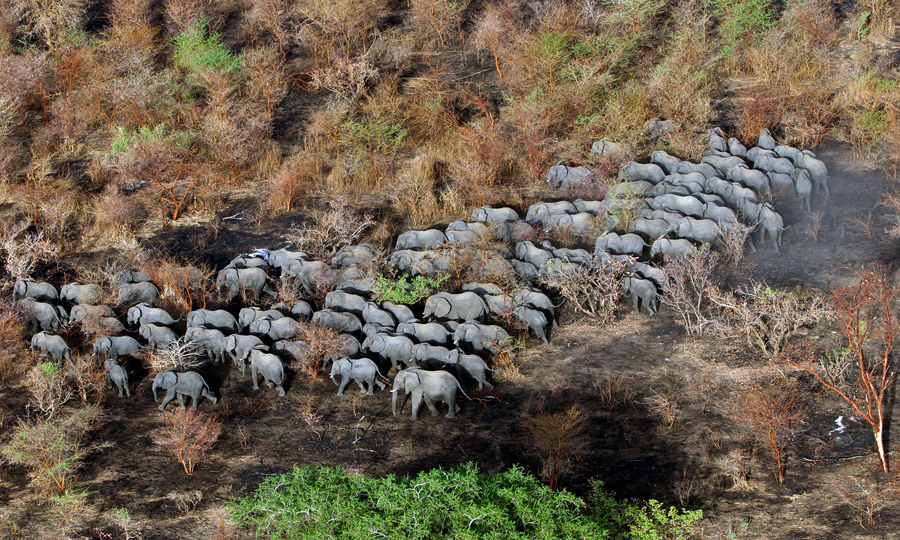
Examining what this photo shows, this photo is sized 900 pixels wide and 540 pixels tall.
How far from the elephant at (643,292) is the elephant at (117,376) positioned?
7.01m

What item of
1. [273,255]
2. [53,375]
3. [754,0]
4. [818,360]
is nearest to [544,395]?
[818,360]

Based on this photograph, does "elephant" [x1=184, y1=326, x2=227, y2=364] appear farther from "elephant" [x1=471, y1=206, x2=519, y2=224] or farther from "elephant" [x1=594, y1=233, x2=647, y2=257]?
"elephant" [x1=594, y1=233, x2=647, y2=257]

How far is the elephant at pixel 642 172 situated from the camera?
605 inches

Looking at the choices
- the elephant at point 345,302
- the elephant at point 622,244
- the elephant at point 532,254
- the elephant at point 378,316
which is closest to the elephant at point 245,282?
the elephant at point 345,302

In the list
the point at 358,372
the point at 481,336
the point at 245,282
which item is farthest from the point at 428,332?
the point at 245,282

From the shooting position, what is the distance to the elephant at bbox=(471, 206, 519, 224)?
48.2 feet

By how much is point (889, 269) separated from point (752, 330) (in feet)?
9.88

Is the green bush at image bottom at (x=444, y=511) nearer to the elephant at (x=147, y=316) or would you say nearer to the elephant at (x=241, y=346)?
the elephant at (x=241, y=346)

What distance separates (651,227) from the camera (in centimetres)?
1360

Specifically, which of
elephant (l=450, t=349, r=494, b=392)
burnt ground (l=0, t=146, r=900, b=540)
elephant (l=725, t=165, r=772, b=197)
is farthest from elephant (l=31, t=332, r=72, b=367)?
elephant (l=725, t=165, r=772, b=197)

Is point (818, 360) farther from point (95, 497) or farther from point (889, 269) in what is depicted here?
point (95, 497)

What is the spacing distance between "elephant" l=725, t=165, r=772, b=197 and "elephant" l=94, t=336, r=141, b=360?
33.0ft

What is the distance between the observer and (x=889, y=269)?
12547 mm

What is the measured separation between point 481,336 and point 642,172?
561 cm
